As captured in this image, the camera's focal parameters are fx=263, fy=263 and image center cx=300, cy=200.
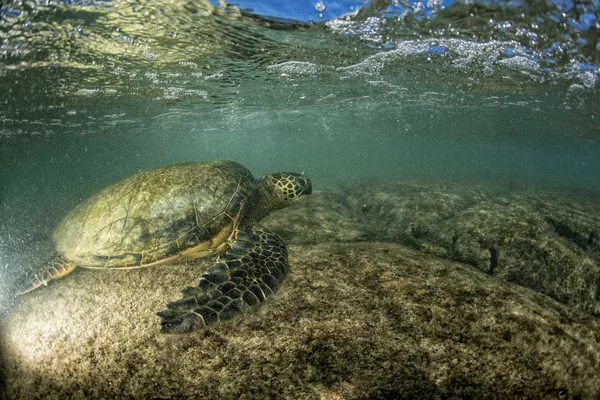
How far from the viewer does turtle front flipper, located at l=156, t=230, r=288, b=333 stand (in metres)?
2.83

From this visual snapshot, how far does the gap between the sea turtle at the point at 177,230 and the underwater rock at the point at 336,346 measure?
0.75 meters

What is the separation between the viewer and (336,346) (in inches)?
106

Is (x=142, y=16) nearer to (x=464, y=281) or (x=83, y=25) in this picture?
(x=83, y=25)

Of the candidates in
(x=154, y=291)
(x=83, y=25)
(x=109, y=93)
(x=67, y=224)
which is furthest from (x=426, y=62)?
(x=109, y=93)

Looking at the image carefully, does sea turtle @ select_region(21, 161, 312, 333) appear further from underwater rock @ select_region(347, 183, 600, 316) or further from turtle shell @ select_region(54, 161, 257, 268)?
underwater rock @ select_region(347, 183, 600, 316)

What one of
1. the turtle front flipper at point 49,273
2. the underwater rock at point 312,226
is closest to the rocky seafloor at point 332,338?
the turtle front flipper at point 49,273

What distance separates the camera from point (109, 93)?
46.8 feet

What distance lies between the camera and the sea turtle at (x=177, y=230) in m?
4.06

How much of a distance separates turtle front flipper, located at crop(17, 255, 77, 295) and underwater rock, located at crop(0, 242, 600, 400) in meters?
1.77

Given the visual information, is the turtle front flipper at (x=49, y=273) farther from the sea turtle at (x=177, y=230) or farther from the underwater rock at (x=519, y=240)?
the underwater rock at (x=519, y=240)

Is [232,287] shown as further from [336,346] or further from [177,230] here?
[177,230]

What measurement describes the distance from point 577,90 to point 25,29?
879 inches

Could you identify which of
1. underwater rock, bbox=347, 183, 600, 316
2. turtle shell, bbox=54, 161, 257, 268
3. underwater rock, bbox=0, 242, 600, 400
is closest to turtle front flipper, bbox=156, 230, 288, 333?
underwater rock, bbox=0, 242, 600, 400

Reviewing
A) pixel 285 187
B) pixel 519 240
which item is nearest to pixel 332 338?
pixel 285 187
